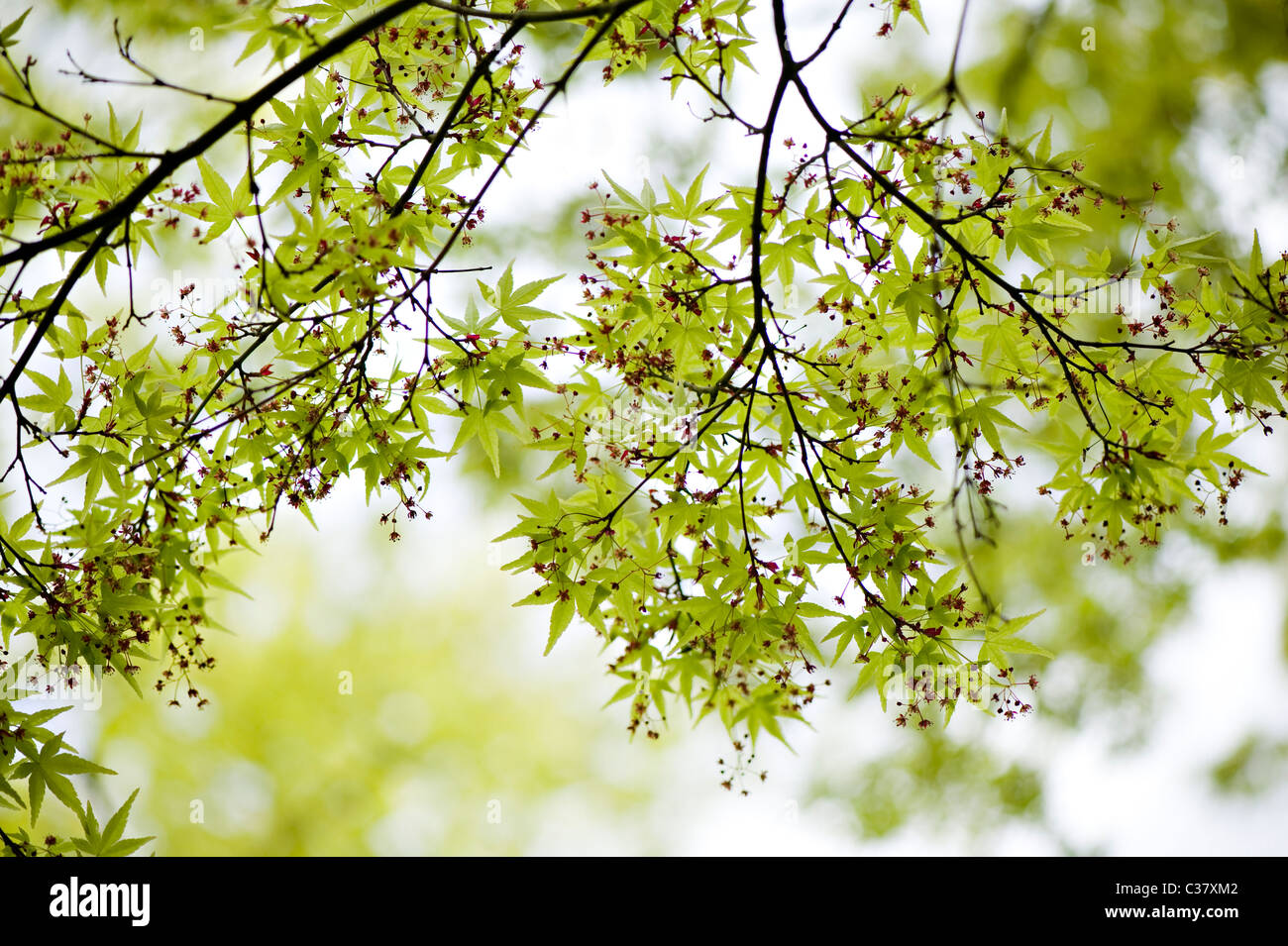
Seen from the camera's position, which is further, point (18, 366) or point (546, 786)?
point (546, 786)

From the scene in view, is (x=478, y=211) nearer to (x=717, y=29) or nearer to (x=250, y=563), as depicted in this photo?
(x=717, y=29)

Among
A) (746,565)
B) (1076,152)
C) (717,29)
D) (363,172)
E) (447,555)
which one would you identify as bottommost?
(746,565)

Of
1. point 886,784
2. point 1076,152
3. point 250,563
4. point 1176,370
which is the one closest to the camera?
point 1076,152

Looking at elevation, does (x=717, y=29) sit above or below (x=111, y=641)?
above

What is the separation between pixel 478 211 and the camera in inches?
69.4

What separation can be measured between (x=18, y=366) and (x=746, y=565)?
146 centimetres

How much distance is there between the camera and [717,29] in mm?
1799

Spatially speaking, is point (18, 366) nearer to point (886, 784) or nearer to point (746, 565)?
point (746, 565)
